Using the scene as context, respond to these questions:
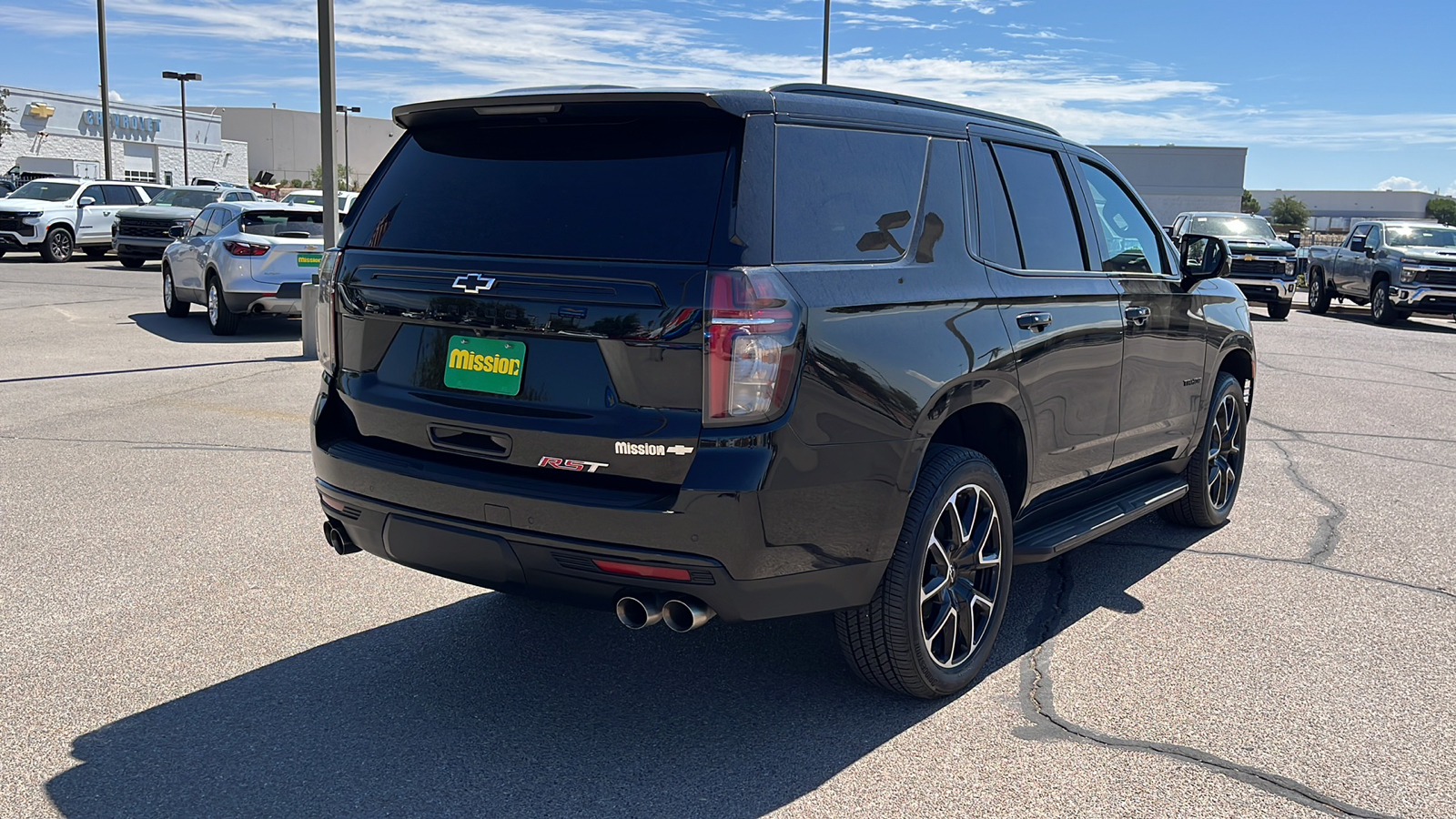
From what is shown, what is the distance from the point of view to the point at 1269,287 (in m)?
23.0

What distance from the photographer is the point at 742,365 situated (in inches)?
133

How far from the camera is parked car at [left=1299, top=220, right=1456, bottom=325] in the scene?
2181 centimetres

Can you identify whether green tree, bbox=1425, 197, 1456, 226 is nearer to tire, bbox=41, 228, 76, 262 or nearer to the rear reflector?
tire, bbox=41, 228, 76, 262

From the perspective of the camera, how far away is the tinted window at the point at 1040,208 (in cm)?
471

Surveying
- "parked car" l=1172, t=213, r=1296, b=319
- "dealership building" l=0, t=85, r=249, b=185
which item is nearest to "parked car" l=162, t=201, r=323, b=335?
"parked car" l=1172, t=213, r=1296, b=319

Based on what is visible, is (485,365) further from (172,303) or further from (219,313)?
(172,303)

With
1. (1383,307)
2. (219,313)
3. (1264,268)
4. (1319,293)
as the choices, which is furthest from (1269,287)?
(219,313)

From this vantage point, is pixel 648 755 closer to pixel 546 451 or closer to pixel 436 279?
pixel 546 451

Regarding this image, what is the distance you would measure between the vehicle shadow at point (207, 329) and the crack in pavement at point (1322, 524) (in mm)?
11148

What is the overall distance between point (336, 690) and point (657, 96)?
7.24 feet

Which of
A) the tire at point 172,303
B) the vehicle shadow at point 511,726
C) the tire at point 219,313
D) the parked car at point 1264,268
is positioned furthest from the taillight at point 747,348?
the parked car at point 1264,268

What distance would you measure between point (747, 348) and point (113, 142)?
248 ft

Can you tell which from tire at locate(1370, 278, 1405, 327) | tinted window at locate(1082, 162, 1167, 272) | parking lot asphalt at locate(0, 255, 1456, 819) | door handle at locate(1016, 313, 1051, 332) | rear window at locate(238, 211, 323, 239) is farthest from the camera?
tire at locate(1370, 278, 1405, 327)

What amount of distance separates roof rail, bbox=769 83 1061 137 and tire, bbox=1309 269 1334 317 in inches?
929
